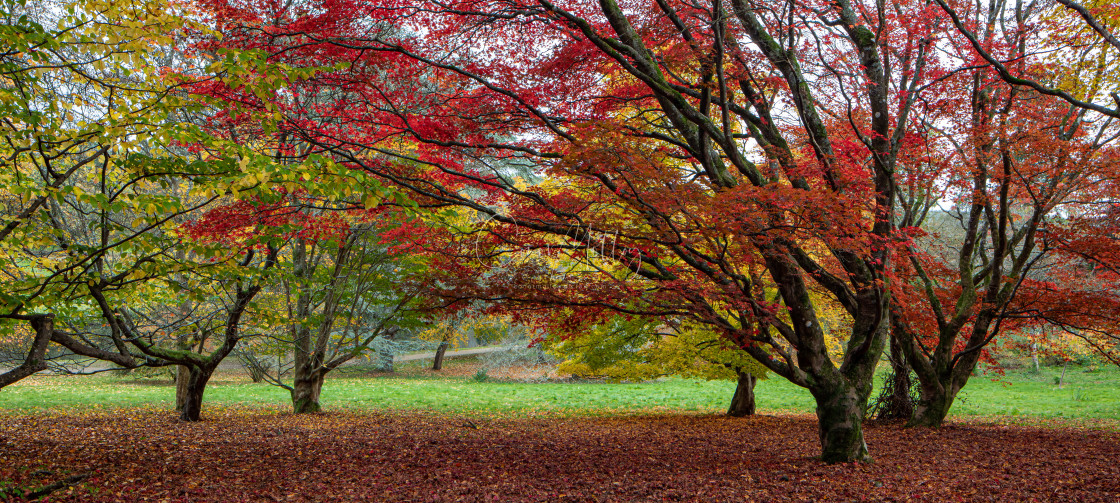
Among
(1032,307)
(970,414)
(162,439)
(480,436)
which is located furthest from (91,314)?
(970,414)

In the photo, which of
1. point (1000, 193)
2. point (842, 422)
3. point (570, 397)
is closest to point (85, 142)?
point (842, 422)

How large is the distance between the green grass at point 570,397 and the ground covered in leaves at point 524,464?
449 centimetres

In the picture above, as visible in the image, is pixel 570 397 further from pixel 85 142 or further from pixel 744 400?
pixel 85 142

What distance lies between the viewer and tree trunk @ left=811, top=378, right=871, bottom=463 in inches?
A: 233

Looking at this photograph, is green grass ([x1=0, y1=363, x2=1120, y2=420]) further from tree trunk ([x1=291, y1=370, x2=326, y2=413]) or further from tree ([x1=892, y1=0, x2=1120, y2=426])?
tree ([x1=892, y1=0, x2=1120, y2=426])

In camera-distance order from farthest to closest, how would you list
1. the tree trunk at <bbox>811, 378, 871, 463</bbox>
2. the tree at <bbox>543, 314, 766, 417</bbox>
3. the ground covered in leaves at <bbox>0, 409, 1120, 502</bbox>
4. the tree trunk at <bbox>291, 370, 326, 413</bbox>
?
the tree trunk at <bbox>291, 370, 326, 413</bbox>
the tree at <bbox>543, 314, 766, 417</bbox>
the tree trunk at <bbox>811, 378, 871, 463</bbox>
the ground covered in leaves at <bbox>0, 409, 1120, 502</bbox>

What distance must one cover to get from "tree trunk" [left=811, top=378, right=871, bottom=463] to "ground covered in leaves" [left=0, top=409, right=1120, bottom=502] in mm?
215

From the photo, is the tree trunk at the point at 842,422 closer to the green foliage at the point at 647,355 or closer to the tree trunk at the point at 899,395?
the green foliage at the point at 647,355

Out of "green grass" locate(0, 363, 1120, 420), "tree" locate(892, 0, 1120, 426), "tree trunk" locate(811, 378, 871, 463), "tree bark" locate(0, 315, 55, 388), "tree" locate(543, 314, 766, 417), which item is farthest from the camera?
"green grass" locate(0, 363, 1120, 420)

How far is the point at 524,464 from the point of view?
6082 millimetres

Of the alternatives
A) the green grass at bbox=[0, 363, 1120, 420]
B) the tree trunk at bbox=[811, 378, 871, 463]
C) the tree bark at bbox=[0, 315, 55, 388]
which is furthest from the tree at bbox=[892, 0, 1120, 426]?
the tree bark at bbox=[0, 315, 55, 388]

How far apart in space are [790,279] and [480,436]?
465 centimetres

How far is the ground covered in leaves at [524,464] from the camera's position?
15.8 ft

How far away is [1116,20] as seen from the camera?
17.9ft
